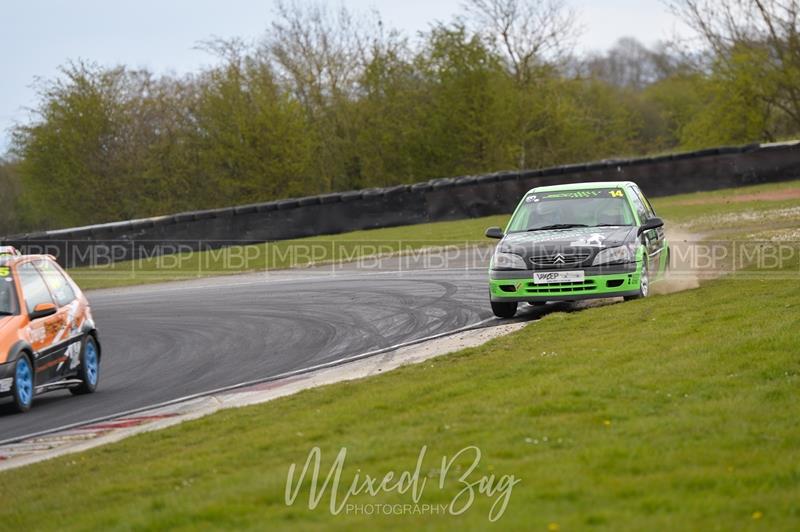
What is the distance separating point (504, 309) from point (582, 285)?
1008mm

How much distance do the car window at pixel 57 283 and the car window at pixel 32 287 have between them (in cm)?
13

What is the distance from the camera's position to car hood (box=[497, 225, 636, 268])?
43.5 ft

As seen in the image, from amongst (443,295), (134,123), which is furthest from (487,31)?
(443,295)

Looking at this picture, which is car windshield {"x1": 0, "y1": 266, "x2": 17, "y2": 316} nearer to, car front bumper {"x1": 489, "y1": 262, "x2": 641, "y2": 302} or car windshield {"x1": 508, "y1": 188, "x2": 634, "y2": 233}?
car front bumper {"x1": 489, "y1": 262, "x2": 641, "y2": 302}

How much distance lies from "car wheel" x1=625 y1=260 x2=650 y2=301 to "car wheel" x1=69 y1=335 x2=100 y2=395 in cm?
598

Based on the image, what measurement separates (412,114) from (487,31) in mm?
5290

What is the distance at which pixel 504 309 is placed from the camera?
13.8m

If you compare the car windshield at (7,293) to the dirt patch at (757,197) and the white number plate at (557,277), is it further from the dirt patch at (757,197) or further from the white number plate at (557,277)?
the dirt patch at (757,197)

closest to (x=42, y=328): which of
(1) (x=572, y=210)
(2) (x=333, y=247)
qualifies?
(1) (x=572, y=210)

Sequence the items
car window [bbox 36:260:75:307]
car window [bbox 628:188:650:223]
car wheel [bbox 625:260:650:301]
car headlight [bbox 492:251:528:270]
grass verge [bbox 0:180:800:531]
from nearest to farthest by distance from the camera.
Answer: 1. grass verge [bbox 0:180:800:531]
2. car window [bbox 36:260:75:307]
3. car headlight [bbox 492:251:528:270]
4. car wheel [bbox 625:260:650:301]
5. car window [bbox 628:188:650:223]

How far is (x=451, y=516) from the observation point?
5.10m

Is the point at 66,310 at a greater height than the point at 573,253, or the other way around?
the point at 573,253

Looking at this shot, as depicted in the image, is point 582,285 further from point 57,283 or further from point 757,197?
point 757,197

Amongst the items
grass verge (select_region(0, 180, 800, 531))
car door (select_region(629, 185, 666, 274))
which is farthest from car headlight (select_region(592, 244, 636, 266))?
grass verge (select_region(0, 180, 800, 531))
